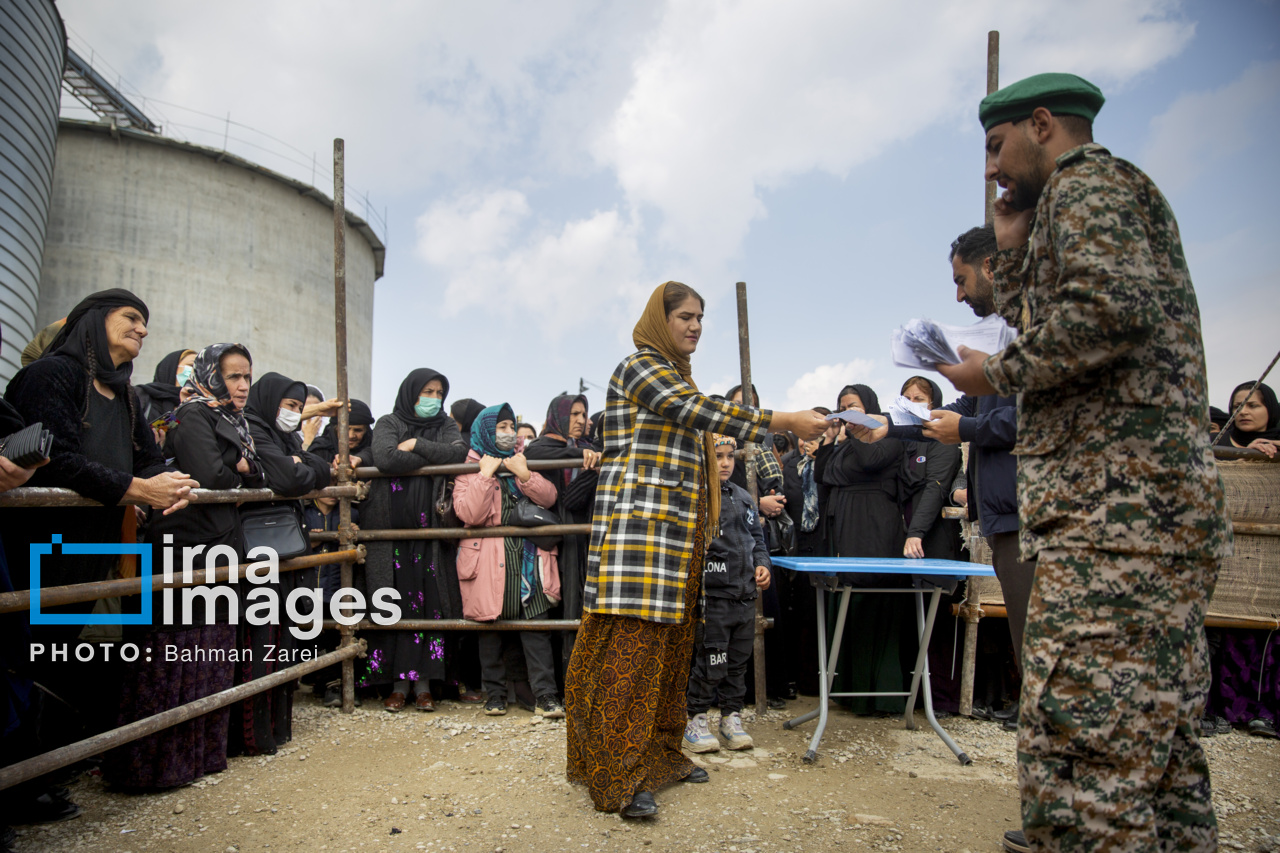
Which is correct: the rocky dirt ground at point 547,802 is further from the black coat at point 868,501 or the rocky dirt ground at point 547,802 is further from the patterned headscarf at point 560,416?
the patterned headscarf at point 560,416

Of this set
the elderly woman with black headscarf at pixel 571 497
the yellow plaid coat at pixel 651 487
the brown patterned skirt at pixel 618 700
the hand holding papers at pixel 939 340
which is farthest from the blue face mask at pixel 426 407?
the hand holding papers at pixel 939 340

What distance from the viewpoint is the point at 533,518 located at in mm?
4289

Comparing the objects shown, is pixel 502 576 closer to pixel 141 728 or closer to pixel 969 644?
pixel 141 728

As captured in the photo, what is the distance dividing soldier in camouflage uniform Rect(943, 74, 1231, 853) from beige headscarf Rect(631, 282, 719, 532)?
1582 millimetres

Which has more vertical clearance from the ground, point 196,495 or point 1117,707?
point 196,495

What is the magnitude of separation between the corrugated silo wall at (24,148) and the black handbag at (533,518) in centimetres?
1041

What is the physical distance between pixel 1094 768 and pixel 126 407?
134 inches

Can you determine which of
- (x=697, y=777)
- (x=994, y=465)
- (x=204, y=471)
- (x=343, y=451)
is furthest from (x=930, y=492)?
(x=204, y=471)

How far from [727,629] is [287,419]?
2.62 meters

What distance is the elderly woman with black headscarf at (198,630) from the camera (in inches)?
115

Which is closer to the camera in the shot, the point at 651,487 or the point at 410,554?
the point at 651,487

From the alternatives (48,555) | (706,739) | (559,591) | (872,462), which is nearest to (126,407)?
(48,555)

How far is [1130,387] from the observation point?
4.52ft

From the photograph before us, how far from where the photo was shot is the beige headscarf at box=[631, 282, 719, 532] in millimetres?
2957
